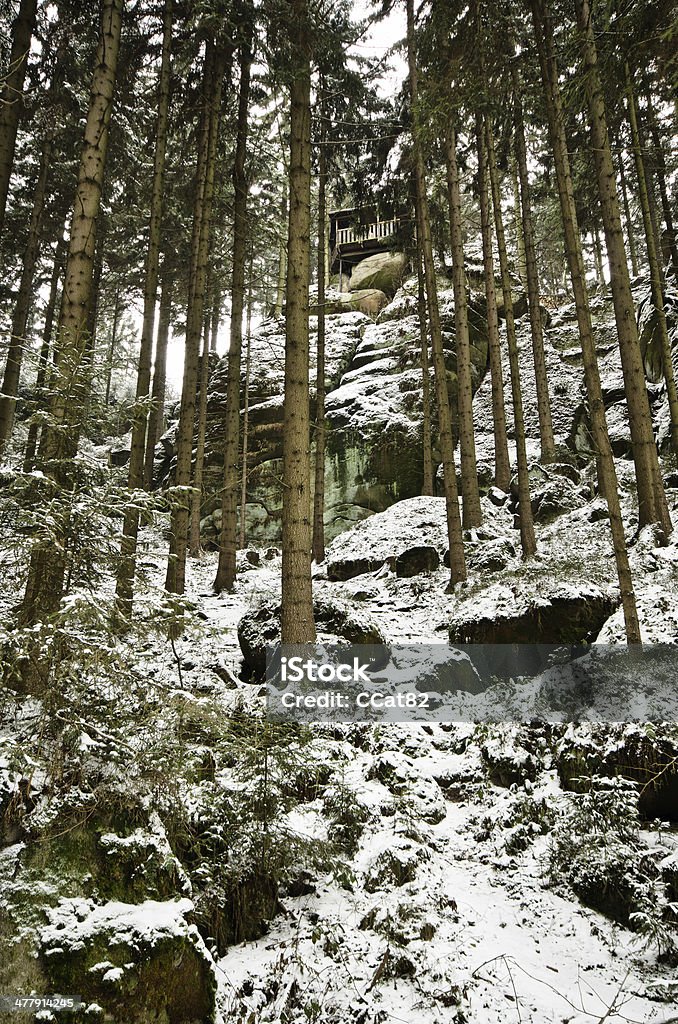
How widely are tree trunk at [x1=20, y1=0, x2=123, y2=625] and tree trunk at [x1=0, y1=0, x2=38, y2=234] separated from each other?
3.08 m

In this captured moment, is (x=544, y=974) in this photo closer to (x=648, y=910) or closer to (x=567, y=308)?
(x=648, y=910)

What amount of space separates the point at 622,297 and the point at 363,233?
87.5 feet

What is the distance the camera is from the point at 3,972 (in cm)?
309

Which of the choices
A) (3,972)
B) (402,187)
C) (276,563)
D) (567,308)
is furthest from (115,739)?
(567,308)

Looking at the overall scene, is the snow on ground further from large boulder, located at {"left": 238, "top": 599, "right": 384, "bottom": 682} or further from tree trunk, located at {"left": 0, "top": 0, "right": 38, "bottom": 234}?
tree trunk, located at {"left": 0, "top": 0, "right": 38, "bottom": 234}

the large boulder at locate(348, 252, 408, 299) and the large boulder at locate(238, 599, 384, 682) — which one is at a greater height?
the large boulder at locate(348, 252, 408, 299)

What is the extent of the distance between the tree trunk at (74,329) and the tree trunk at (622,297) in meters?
6.75

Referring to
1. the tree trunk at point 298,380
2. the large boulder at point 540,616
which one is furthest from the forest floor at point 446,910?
the tree trunk at point 298,380

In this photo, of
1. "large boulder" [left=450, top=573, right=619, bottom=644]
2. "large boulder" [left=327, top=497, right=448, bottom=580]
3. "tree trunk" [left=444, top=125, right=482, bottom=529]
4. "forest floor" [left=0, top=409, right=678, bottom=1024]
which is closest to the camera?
"forest floor" [left=0, top=409, right=678, bottom=1024]

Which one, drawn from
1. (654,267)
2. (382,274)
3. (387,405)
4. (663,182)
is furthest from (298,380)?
(382,274)

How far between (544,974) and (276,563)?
14490mm

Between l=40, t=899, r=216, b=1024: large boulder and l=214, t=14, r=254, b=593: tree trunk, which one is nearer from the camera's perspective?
l=40, t=899, r=216, b=1024: large boulder

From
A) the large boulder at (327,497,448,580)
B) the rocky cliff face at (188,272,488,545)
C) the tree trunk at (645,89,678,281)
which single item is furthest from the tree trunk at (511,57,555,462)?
the large boulder at (327,497,448,580)

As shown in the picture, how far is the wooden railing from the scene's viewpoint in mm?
32469
